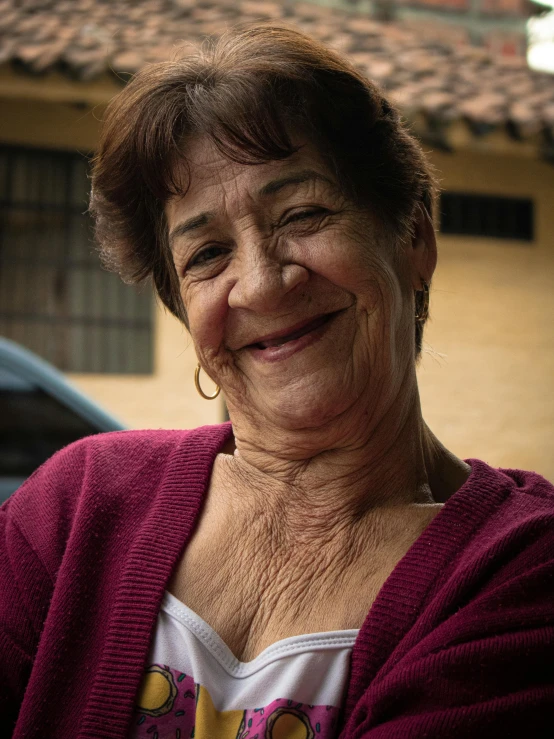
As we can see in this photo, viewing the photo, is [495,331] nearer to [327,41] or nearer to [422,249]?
[327,41]

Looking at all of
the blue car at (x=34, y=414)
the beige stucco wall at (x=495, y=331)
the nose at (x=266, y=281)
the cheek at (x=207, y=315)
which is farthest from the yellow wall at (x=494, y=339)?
the nose at (x=266, y=281)

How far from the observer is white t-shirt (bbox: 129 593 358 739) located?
1.61 meters

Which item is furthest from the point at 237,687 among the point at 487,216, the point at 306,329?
the point at 487,216

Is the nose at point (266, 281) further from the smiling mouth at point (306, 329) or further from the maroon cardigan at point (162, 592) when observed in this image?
the maroon cardigan at point (162, 592)

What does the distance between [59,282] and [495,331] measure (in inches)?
148

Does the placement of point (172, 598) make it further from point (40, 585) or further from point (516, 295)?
point (516, 295)

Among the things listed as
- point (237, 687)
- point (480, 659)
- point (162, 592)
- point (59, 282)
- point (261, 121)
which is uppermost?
point (261, 121)

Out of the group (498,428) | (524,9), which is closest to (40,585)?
(498,428)

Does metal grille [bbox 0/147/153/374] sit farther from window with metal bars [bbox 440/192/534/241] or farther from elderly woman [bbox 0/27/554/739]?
elderly woman [bbox 0/27/554/739]

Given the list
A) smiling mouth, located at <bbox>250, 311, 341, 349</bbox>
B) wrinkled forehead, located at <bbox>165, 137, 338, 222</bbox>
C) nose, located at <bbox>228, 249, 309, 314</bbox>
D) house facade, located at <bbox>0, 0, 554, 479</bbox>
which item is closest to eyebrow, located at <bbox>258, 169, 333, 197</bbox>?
wrinkled forehead, located at <bbox>165, 137, 338, 222</bbox>

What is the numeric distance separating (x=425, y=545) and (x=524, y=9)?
34.0 ft

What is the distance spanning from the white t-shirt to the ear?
0.77 meters

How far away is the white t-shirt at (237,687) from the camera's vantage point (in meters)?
1.61

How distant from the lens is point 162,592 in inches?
69.1
